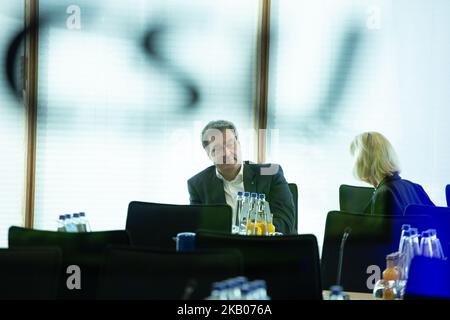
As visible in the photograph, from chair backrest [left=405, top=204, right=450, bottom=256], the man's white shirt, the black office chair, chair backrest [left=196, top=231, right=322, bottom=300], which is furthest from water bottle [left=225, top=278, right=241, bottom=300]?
the man's white shirt

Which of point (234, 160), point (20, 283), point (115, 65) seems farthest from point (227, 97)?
point (20, 283)

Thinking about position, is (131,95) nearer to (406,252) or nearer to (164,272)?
(406,252)

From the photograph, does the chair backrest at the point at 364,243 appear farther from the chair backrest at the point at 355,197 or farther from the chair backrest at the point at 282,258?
the chair backrest at the point at 355,197

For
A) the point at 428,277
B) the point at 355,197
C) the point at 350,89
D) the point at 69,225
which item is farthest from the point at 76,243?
the point at 350,89

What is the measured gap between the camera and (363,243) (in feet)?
10.7

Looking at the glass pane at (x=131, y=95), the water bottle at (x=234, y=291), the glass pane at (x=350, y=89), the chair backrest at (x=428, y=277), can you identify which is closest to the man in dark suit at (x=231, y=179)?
the glass pane at (x=131, y=95)

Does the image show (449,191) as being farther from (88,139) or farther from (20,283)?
(20,283)

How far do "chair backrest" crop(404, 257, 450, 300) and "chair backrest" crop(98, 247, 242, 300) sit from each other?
0.55m

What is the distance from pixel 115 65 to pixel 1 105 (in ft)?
2.81

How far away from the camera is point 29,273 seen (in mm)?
2293

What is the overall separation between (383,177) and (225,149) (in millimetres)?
889

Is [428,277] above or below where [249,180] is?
below

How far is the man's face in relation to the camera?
4238 millimetres
